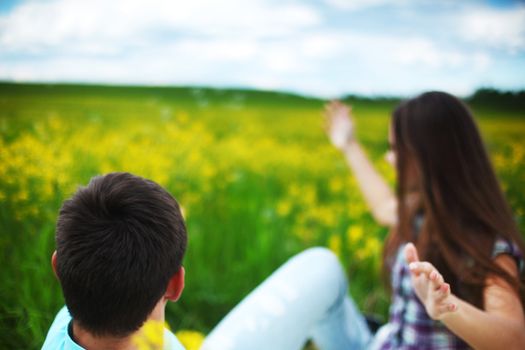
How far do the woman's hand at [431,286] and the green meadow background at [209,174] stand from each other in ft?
3.68

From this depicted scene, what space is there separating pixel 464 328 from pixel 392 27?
7.00 feet

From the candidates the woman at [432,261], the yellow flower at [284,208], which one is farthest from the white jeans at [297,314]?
the yellow flower at [284,208]

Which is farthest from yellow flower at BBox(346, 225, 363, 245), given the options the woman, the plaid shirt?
the plaid shirt

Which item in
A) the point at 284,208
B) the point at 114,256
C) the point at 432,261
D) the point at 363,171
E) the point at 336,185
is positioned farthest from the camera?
the point at 336,185

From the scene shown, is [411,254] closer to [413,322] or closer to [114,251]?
[413,322]

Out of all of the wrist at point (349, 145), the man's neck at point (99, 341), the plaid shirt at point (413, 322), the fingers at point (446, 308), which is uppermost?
the wrist at point (349, 145)

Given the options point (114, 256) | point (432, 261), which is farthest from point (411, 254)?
point (114, 256)

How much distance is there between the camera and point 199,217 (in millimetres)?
2338

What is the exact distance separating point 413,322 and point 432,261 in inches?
8.1

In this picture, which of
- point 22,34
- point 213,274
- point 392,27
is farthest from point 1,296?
point 392,27

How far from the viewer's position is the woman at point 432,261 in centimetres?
124

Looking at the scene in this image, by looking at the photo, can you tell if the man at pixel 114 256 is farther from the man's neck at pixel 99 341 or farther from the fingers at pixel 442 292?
the fingers at pixel 442 292

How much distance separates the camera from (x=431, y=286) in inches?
39.1

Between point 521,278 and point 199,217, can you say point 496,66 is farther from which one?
point 199,217
